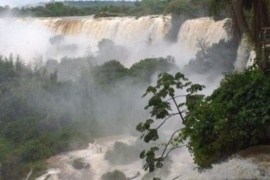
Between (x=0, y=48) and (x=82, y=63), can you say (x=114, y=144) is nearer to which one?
(x=82, y=63)

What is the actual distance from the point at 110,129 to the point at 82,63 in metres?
7.46

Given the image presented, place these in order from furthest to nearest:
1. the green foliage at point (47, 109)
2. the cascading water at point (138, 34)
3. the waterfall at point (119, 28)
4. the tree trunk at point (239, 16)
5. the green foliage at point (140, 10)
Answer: the waterfall at point (119, 28) < the green foliage at point (140, 10) < the cascading water at point (138, 34) < the green foliage at point (47, 109) < the tree trunk at point (239, 16)

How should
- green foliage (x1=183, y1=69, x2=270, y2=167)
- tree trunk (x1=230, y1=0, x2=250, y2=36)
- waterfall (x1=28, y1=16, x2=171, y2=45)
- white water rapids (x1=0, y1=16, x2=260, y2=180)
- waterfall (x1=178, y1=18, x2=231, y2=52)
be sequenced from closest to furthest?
green foliage (x1=183, y1=69, x2=270, y2=167) → white water rapids (x1=0, y1=16, x2=260, y2=180) → tree trunk (x1=230, y1=0, x2=250, y2=36) → waterfall (x1=178, y1=18, x2=231, y2=52) → waterfall (x1=28, y1=16, x2=171, y2=45)

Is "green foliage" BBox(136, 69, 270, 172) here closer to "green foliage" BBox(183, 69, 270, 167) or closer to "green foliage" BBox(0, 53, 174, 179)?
"green foliage" BBox(183, 69, 270, 167)

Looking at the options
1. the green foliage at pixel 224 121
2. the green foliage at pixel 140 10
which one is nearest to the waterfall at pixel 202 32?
the green foliage at pixel 140 10

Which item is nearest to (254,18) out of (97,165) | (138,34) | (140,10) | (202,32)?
(97,165)

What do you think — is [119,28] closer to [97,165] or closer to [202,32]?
[202,32]

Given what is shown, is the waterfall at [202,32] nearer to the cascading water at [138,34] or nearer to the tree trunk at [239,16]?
the cascading water at [138,34]

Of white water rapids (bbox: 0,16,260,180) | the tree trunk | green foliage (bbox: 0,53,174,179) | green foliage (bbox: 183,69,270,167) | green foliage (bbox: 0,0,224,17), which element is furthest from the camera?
green foliage (bbox: 0,0,224,17)

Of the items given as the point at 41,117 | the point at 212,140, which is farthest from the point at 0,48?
the point at 212,140

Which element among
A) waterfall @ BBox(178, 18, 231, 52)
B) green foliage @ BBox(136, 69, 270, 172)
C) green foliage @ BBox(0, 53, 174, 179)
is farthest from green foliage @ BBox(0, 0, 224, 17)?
green foliage @ BBox(0, 53, 174, 179)

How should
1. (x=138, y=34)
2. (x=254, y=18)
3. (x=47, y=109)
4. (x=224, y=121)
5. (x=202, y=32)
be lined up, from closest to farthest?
(x=224, y=121) → (x=254, y=18) → (x=47, y=109) → (x=202, y=32) → (x=138, y=34)

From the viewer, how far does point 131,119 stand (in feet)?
63.6

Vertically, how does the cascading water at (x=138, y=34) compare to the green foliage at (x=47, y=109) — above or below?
above
